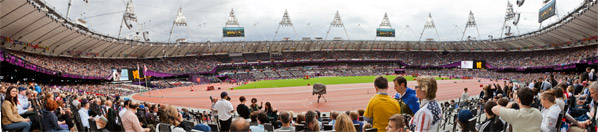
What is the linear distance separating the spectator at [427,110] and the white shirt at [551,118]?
237cm

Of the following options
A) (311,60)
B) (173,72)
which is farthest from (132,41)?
(311,60)

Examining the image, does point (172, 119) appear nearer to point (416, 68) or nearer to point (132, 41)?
point (132, 41)

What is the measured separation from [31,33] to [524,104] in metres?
46.6

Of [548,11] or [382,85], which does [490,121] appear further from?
[548,11]

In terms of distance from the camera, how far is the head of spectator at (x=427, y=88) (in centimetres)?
345

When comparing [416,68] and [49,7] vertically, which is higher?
[49,7]

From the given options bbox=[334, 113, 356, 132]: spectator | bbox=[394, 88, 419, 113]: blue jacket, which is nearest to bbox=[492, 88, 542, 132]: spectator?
bbox=[394, 88, 419, 113]: blue jacket

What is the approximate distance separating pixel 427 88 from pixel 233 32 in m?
69.7

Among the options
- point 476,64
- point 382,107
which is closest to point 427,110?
point 382,107

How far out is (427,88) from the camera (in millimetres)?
3488

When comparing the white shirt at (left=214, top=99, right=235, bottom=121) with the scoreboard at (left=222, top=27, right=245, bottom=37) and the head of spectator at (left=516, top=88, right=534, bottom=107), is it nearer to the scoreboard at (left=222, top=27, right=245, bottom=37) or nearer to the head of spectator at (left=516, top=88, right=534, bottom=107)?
the head of spectator at (left=516, top=88, right=534, bottom=107)

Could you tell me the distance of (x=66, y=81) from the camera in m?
40.3

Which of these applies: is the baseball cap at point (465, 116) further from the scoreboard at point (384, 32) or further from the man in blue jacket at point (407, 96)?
the scoreboard at point (384, 32)

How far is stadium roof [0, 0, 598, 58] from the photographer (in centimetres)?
3041
